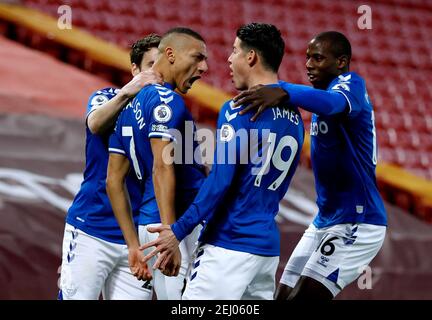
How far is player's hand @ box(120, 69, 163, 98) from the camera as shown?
10.3 feet

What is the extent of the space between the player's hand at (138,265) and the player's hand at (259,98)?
728 millimetres

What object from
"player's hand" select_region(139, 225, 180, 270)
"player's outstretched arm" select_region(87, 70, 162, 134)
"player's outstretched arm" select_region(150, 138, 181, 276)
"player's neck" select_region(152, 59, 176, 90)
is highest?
"player's neck" select_region(152, 59, 176, 90)

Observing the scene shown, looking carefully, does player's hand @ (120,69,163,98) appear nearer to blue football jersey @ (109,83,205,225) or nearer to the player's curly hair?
blue football jersey @ (109,83,205,225)

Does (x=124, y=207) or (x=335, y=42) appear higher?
(x=335, y=42)

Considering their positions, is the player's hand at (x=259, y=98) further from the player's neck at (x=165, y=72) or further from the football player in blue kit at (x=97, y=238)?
the football player in blue kit at (x=97, y=238)

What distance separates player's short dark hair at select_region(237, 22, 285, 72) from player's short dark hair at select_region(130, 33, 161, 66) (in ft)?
1.81

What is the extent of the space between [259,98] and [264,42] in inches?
10.1

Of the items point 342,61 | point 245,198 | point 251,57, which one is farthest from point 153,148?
point 342,61

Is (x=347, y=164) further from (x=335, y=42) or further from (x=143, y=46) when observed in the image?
(x=143, y=46)

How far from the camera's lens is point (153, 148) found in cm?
300

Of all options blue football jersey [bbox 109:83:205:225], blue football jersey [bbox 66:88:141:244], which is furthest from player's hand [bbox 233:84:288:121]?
blue football jersey [bbox 66:88:141:244]

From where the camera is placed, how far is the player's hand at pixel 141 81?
3.14 meters

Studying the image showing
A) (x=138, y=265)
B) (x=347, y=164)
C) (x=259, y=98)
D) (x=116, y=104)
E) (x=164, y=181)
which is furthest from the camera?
(x=347, y=164)
